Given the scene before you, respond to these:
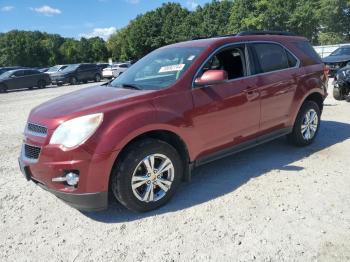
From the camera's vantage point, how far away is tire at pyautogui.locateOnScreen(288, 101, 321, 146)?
232 inches

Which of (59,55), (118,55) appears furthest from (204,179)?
(59,55)

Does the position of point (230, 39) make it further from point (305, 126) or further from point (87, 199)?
point (87, 199)

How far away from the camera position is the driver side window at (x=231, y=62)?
4.91 metres

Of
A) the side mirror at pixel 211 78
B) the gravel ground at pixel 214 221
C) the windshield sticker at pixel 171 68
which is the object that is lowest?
the gravel ground at pixel 214 221

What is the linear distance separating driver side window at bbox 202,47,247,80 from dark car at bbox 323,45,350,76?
13.4 meters

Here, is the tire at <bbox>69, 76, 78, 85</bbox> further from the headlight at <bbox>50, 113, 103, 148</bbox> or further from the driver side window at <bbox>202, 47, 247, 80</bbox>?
the headlight at <bbox>50, 113, 103, 148</bbox>

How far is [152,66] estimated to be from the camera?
500cm

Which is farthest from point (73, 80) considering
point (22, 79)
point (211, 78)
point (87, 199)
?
point (87, 199)

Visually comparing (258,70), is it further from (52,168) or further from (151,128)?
(52,168)

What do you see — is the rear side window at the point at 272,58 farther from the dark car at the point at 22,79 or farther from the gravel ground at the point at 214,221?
the dark car at the point at 22,79

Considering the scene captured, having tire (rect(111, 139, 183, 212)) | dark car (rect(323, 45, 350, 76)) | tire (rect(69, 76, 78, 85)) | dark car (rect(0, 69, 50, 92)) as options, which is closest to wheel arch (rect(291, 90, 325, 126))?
tire (rect(111, 139, 183, 212))

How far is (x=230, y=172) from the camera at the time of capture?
516 cm

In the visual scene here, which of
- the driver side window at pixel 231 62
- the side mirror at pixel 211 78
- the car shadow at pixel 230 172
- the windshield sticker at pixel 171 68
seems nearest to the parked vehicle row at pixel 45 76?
the car shadow at pixel 230 172

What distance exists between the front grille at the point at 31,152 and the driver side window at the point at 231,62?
2411 millimetres
